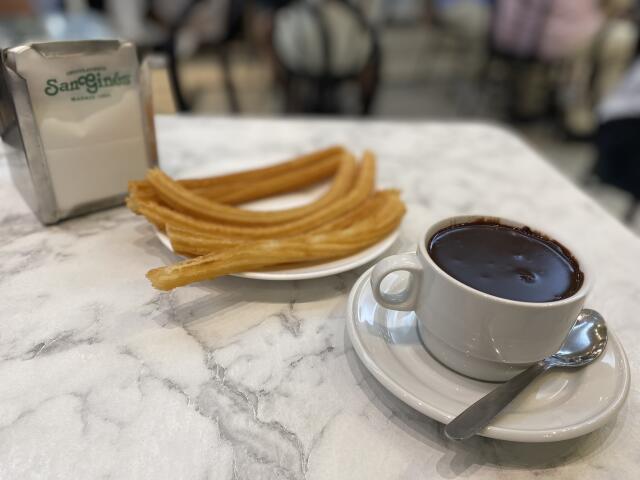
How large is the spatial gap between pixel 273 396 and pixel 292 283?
18 cm

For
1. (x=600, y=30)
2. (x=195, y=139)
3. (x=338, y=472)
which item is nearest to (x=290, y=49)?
(x=195, y=139)

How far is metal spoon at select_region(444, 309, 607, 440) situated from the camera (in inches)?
14.5

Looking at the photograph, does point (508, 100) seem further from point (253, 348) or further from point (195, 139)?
point (253, 348)

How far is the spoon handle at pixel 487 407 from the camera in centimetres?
36

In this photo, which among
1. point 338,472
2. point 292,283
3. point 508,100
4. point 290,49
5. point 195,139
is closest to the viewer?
point 338,472

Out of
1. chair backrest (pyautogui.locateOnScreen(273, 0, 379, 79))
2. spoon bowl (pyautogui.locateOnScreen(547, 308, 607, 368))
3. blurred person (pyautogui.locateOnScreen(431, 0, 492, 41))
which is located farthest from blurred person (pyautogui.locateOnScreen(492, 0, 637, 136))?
spoon bowl (pyautogui.locateOnScreen(547, 308, 607, 368))

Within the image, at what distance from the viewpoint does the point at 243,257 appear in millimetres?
529

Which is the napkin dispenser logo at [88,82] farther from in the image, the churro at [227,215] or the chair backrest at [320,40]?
the chair backrest at [320,40]

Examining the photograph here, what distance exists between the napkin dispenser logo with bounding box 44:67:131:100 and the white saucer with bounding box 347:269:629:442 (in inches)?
16.7

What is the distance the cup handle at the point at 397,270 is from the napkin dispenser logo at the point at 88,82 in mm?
428

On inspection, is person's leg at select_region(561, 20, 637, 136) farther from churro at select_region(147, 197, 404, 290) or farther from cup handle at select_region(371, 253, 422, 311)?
cup handle at select_region(371, 253, 422, 311)

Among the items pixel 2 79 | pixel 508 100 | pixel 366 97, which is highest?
pixel 2 79

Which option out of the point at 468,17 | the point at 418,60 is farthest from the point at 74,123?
the point at 418,60

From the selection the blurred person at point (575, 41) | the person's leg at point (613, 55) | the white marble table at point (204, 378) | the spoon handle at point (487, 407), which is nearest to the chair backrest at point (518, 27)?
the blurred person at point (575, 41)
